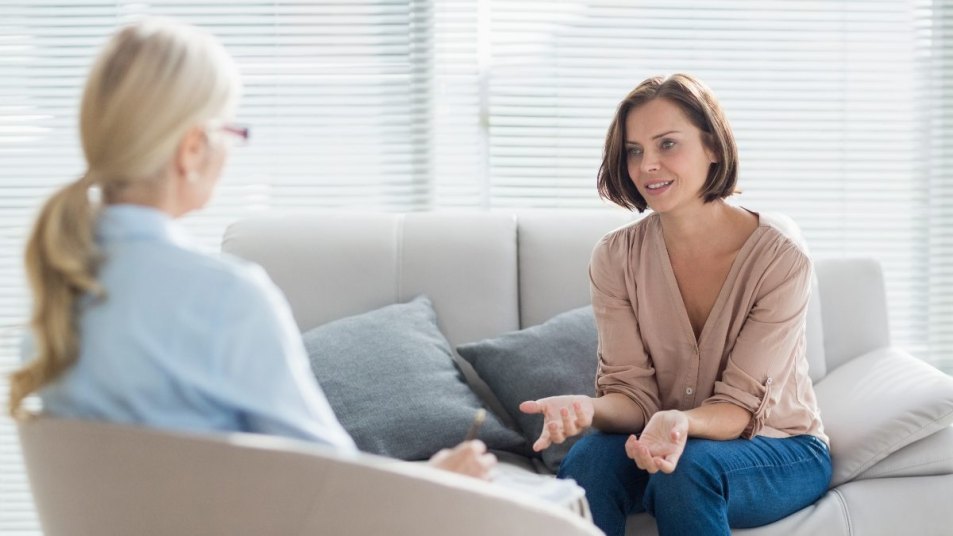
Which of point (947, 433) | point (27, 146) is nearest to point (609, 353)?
point (947, 433)

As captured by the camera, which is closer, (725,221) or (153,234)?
(153,234)

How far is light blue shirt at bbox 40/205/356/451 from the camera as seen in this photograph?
995mm

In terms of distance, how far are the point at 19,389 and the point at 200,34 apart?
45 cm

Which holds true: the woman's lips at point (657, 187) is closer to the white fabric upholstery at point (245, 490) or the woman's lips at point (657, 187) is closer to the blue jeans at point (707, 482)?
the blue jeans at point (707, 482)

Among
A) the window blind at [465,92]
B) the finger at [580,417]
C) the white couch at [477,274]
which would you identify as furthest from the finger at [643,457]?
the window blind at [465,92]

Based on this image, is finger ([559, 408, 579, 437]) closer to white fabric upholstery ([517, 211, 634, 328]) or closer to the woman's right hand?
the woman's right hand

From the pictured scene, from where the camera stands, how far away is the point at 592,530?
1.14 metres

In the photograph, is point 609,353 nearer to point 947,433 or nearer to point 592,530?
point 947,433

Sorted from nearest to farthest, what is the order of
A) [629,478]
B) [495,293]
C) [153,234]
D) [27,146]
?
[153,234], [629,478], [495,293], [27,146]

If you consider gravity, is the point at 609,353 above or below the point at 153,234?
below

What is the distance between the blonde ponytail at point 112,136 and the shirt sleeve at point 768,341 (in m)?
1.22

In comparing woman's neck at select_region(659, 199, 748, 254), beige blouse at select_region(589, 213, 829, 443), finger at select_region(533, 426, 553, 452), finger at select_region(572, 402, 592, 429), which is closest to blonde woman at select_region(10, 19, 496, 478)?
finger at select_region(533, 426, 553, 452)

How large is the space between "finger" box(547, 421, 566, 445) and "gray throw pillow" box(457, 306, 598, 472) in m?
0.43

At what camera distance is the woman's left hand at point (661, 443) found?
5.70 ft
